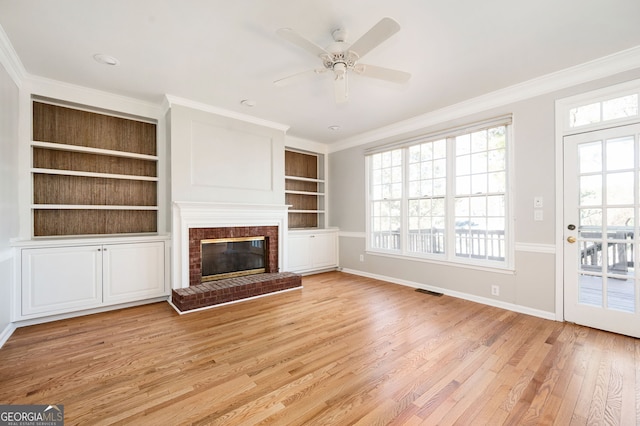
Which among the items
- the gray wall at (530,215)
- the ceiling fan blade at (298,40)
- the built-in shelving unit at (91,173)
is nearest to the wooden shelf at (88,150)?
the built-in shelving unit at (91,173)

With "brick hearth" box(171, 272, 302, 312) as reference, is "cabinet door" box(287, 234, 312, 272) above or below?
above

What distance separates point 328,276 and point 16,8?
478cm

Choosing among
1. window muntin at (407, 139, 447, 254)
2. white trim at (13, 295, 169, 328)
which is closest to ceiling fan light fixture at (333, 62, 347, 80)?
window muntin at (407, 139, 447, 254)

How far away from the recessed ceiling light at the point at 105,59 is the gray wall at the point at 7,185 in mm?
764

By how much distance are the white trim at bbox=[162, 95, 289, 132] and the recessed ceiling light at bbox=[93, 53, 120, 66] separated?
74 centimetres

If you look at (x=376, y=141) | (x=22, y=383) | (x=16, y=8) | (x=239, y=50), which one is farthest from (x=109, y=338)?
(x=376, y=141)

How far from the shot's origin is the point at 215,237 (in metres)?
3.85

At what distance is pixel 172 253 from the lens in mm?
3508

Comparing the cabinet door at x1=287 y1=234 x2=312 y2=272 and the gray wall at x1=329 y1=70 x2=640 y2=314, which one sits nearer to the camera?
the gray wall at x1=329 y1=70 x2=640 y2=314

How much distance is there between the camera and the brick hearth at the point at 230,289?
3295 mm

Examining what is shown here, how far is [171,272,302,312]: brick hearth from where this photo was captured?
Answer: 10.8 ft

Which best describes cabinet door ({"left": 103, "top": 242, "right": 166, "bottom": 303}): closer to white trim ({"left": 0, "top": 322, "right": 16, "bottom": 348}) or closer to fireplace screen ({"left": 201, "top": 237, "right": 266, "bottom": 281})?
fireplace screen ({"left": 201, "top": 237, "right": 266, "bottom": 281})

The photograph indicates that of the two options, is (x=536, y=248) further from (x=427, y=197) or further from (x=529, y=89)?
(x=529, y=89)

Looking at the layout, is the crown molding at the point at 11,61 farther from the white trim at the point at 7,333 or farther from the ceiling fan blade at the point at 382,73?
the ceiling fan blade at the point at 382,73
